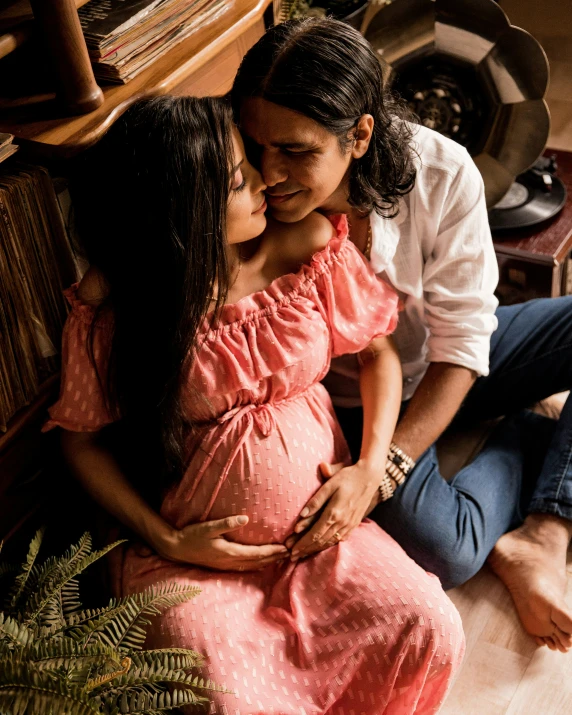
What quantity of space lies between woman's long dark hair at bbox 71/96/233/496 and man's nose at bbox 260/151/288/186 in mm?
111

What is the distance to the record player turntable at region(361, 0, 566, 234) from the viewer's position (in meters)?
1.93

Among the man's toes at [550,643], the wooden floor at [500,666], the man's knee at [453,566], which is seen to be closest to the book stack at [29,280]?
the man's knee at [453,566]

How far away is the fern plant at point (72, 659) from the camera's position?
0.94 m

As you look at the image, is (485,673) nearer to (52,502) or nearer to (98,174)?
(52,502)

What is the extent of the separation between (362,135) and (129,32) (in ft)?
1.37

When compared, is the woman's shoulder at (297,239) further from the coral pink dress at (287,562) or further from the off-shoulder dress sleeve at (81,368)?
the off-shoulder dress sleeve at (81,368)

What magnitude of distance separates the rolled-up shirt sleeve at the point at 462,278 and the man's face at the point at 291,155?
277 mm

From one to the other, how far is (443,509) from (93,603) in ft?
2.41

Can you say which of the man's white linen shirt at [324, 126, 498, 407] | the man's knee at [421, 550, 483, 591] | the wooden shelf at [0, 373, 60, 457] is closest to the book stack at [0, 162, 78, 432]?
the wooden shelf at [0, 373, 60, 457]

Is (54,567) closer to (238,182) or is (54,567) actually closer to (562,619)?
(238,182)

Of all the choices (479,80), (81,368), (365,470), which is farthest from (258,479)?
(479,80)

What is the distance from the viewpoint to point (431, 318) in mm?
1606

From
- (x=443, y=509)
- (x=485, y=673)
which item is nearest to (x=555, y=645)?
(x=485, y=673)

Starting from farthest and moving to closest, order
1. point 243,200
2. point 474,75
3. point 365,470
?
point 474,75 → point 365,470 → point 243,200
